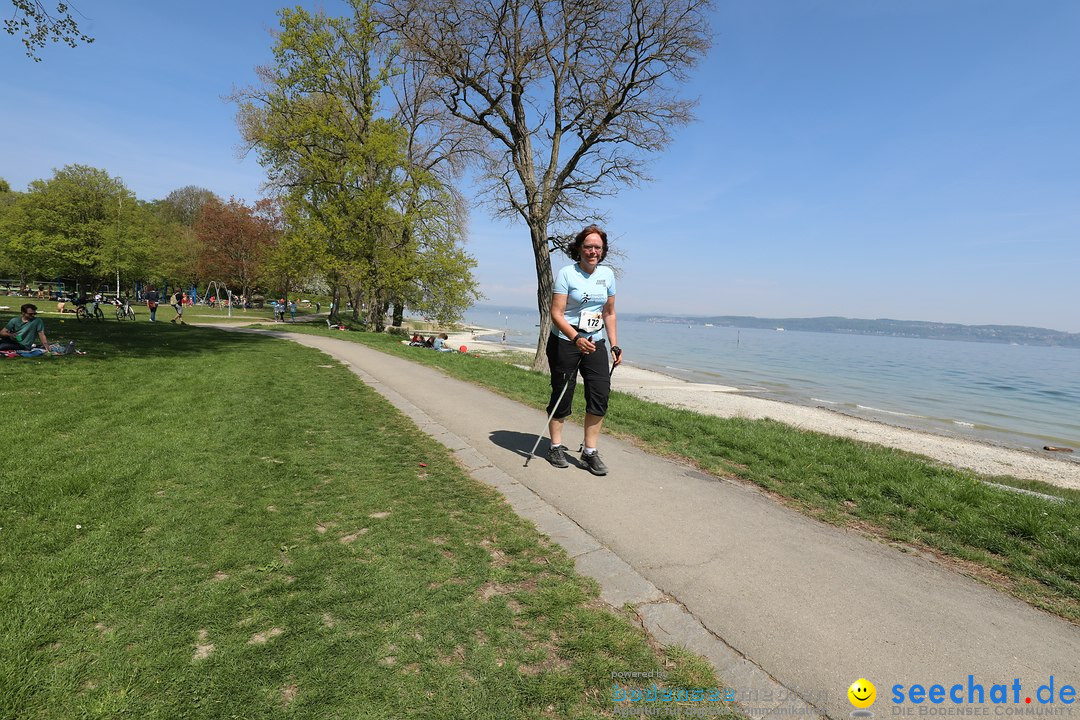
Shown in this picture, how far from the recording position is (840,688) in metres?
2.11

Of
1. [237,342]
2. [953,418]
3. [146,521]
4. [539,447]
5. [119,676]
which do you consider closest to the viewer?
[119,676]

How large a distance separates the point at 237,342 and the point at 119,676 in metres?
15.8

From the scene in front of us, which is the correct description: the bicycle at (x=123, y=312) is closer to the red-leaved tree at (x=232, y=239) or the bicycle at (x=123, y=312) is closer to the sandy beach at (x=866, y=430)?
the red-leaved tree at (x=232, y=239)

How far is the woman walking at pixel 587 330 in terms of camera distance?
473cm

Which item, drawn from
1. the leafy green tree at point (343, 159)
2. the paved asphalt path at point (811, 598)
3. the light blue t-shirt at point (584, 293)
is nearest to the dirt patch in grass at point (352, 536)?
the paved asphalt path at point (811, 598)

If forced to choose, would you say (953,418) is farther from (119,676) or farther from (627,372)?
(119,676)

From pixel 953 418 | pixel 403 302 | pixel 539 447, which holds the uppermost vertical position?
pixel 403 302

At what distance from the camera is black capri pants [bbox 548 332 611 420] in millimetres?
4824

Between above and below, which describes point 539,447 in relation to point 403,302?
below

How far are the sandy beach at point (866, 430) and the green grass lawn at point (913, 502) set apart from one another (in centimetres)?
425

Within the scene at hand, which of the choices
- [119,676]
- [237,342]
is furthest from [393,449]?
[237,342]

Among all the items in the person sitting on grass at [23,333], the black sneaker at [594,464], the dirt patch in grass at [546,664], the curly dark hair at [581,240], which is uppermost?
the curly dark hair at [581,240]

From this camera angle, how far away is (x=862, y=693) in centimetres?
210

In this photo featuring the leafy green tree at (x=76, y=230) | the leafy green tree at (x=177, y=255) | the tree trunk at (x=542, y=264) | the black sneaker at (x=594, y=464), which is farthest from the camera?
the leafy green tree at (x=177, y=255)
